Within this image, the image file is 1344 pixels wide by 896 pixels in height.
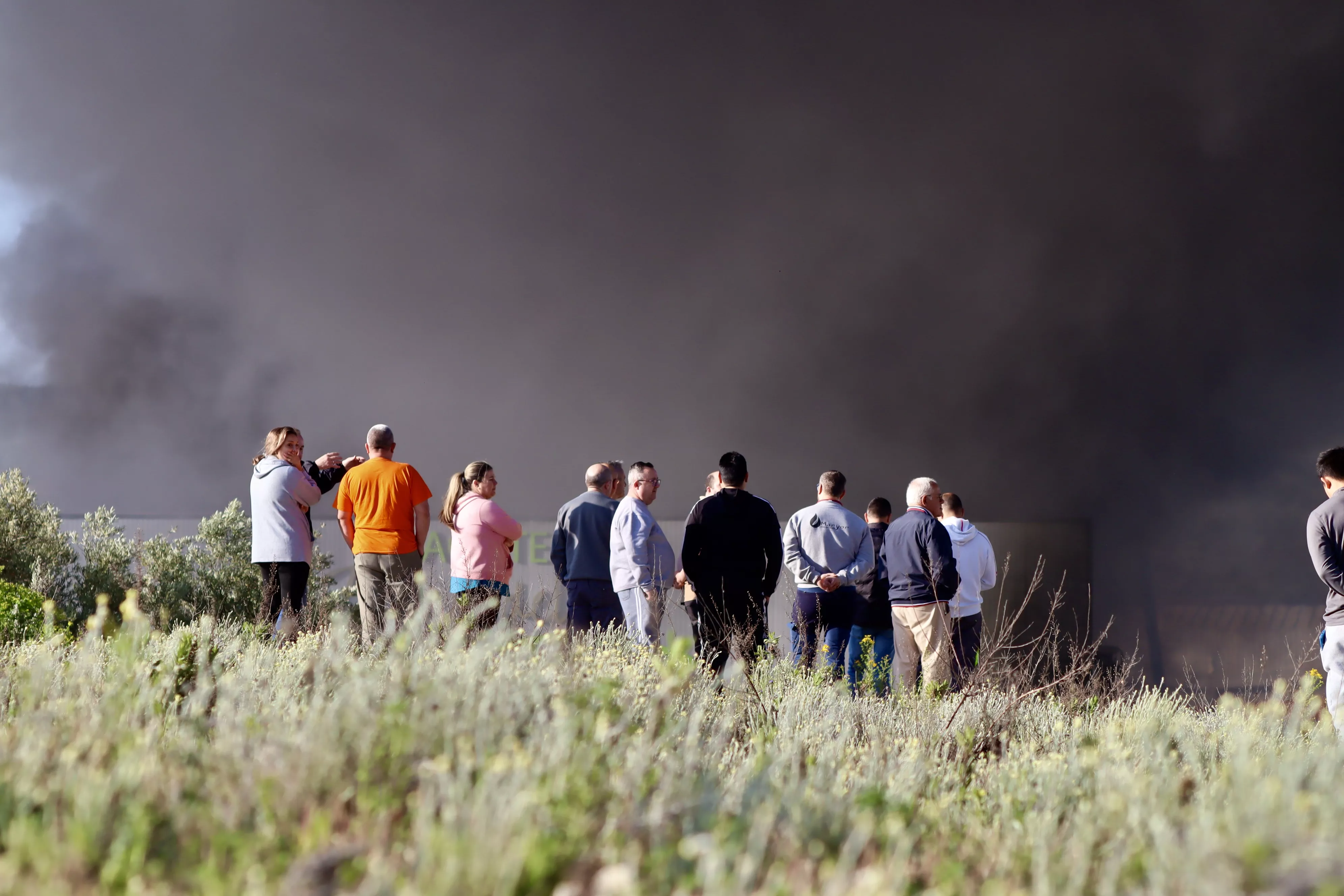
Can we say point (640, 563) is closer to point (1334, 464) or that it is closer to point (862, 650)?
point (862, 650)

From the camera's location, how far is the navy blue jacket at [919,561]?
15.5 ft

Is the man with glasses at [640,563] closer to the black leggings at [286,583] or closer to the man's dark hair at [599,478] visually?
the man's dark hair at [599,478]

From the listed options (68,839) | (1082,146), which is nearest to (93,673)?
(68,839)

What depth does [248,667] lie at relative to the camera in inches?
103

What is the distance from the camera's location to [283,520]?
5.10 m

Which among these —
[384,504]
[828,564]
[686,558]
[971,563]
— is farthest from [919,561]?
[384,504]

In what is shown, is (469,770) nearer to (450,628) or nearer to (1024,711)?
(450,628)

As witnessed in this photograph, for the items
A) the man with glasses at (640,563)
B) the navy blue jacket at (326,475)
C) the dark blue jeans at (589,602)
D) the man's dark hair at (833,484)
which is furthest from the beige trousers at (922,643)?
the navy blue jacket at (326,475)

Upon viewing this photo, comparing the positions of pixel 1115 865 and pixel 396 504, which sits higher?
pixel 396 504

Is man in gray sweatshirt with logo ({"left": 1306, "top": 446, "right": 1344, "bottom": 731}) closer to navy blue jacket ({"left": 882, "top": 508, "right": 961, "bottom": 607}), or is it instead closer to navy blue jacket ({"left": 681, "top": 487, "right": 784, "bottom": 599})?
navy blue jacket ({"left": 882, "top": 508, "right": 961, "bottom": 607})

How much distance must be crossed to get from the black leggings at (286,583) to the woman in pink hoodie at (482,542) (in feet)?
2.93

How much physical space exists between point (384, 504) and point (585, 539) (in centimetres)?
117

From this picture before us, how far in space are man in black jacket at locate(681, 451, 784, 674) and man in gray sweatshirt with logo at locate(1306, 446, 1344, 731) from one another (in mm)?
2518

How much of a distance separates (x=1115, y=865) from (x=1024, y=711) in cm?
265
